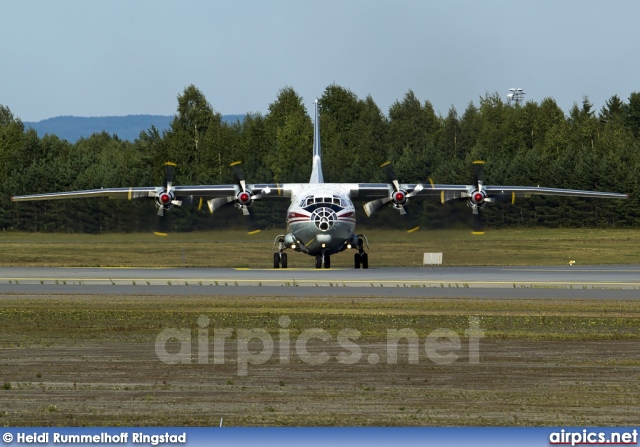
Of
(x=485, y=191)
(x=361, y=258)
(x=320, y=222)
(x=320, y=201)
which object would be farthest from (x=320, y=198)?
(x=485, y=191)

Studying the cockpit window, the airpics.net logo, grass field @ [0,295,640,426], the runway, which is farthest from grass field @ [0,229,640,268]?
the airpics.net logo

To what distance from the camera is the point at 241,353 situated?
60.6 ft

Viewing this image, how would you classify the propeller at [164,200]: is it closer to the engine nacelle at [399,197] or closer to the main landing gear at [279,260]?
the main landing gear at [279,260]

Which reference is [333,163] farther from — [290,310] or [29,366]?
[29,366]

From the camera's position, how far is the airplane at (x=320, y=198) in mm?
42969

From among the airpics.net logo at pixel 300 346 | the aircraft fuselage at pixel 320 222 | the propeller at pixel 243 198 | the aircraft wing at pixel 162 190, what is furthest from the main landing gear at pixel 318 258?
the airpics.net logo at pixel 300 346

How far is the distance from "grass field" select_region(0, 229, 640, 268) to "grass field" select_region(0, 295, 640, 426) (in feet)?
76.0

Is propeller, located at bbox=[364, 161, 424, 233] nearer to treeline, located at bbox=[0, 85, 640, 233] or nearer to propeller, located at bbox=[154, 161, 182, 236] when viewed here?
treeline, located at bbox=[0, 85, 640, 233]

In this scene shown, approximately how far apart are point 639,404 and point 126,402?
674cm

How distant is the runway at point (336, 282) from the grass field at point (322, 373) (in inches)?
205

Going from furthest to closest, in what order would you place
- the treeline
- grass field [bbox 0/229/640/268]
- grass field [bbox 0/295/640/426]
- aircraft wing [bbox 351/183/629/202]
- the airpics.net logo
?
the treeline < grass field [bbox 0/229/640/268] < aircraft wing [bbox 351/183/629/202] < the airpics.net logo < grass field [bbox 0/295/640/426]

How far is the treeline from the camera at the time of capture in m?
61.8

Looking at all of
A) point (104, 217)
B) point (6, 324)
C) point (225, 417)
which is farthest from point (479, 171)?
point (225, 417)

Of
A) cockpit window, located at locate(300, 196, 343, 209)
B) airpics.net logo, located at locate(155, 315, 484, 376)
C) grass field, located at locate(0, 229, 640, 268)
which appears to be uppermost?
cockpit window, located at locate(300, 196, 343, 209)
